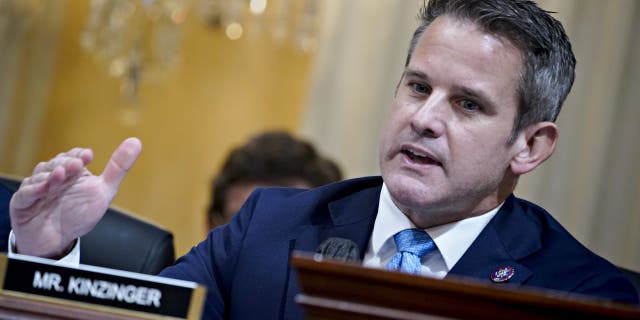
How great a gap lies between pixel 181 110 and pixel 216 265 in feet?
11.1

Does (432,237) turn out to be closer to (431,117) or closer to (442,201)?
(442,201)

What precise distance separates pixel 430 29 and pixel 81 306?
0.96 meters

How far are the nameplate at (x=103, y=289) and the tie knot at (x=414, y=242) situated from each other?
66 centimetres

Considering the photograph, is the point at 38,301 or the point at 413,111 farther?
the point at 413,111

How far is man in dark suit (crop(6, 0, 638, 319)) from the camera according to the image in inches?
73.9

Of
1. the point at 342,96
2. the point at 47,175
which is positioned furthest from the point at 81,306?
the point at 342,96

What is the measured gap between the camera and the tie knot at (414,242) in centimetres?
198

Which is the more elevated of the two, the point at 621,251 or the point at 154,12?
the point at 154,12

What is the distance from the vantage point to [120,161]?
1.86 meters

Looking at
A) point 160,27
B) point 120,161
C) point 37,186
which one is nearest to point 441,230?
point 120,161

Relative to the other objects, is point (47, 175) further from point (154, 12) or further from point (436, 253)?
point (154, 12)

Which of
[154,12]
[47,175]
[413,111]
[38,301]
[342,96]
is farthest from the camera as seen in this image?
[154,12]

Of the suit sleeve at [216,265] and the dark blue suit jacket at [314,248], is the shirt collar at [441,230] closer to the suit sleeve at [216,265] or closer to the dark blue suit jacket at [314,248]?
the dark blue suit jacket at [314,248]

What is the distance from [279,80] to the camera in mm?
5254
